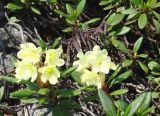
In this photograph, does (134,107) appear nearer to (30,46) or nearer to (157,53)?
(30,46)

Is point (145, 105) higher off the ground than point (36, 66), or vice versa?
point (36, 66)

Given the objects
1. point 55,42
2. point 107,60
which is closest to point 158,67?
point 107,60

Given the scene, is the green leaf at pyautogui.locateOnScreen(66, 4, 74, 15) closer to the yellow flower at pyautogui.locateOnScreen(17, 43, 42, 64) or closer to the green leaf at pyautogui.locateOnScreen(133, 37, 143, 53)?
the green leaf at pyautogui.locateOnScreen(133, 37, 143, 53)

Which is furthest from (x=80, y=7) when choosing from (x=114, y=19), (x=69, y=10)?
(x=114, y=19)

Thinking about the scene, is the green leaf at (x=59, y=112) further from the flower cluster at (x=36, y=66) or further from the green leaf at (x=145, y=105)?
the green leaf at (x=145, y=105)

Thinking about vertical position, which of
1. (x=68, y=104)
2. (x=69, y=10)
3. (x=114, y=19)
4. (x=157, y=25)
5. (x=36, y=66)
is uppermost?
(x=69, y=10)

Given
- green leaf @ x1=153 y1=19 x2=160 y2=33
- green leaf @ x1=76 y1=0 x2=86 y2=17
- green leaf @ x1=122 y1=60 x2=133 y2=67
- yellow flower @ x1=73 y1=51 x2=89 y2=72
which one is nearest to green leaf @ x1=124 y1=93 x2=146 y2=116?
yellow flower @ x1=73 y1=51 x2=89 y2=72

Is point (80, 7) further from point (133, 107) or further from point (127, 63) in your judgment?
point (133, 107)
